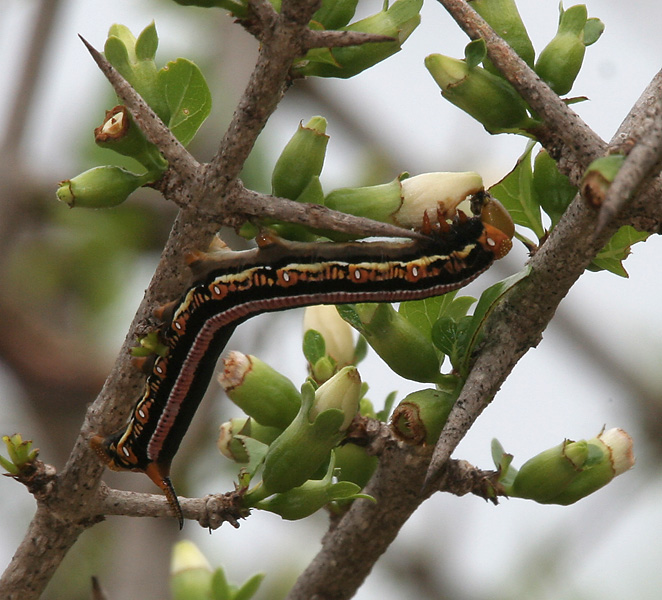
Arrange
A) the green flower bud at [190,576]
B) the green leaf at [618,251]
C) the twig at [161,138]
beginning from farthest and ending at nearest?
the green flower bud at [190,576], the green leaf at [618,251], the twig at [161,138]

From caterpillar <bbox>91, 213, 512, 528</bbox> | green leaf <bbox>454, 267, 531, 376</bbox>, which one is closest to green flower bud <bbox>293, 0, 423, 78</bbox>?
caterpillar <bbox>91, 213, 512, 528</bbox>

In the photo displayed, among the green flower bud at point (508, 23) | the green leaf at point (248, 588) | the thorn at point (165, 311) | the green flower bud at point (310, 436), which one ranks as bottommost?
the green leaf at point (248, 588)

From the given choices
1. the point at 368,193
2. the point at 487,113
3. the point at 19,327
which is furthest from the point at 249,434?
the point at 19,327

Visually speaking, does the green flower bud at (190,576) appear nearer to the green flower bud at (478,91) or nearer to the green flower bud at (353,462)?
the green flower bud at (353,462)

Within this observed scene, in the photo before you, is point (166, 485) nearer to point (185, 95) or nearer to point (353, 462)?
point (353, 462)

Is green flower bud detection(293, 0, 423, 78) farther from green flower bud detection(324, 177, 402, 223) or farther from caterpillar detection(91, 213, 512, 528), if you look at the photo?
caterpillar detection(91, 213, 512, 528)

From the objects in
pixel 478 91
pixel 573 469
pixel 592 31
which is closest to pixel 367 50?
pixel 478 91

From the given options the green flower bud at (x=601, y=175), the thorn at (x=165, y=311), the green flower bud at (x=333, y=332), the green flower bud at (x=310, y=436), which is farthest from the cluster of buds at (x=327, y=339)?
the green flower bud at (x=601, y=175)
